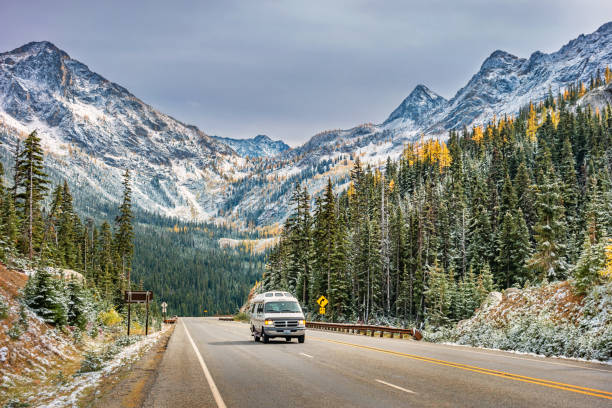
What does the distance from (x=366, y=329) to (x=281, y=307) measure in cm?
1405

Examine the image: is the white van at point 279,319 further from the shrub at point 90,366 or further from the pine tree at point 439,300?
the pine tree at point 439,300

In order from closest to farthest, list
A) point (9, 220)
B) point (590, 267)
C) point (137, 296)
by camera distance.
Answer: point (590, 267)
point (137, 296)
point (9, 220)

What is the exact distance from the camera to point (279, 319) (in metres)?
22.7

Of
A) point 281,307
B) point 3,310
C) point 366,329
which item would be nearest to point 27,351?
point 3,310

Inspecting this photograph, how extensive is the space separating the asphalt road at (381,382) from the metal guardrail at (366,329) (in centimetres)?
1233

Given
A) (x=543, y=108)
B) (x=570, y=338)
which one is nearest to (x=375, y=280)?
(x=570, y=338)

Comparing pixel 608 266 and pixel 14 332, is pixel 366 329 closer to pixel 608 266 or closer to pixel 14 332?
pixel 608 266

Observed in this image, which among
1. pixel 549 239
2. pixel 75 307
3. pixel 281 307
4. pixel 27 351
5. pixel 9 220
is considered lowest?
pixel 27 351

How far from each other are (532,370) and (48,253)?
54.9 meters

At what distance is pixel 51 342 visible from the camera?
20156 mm

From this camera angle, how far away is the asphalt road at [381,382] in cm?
828

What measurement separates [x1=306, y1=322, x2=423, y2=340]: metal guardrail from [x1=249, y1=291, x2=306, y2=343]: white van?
27.7 feet

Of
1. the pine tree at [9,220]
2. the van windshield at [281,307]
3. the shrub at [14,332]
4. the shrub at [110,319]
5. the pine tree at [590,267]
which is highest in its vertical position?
the pine tree at [9,220]

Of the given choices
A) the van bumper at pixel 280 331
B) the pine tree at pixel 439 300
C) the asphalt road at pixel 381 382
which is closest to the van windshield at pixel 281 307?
the van bumper at pixel 280 331
